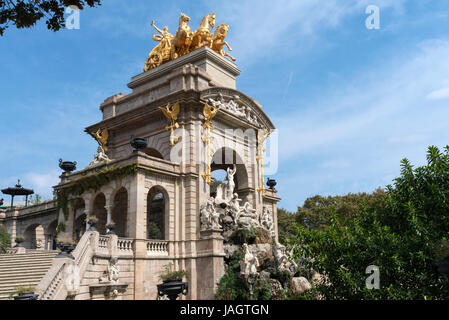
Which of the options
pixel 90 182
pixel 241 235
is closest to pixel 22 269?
pixel 90 182

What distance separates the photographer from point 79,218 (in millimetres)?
33156

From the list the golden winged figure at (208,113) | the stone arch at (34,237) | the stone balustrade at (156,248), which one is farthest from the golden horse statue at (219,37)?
the stone arch at (34,237)

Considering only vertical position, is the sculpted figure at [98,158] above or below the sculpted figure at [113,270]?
above

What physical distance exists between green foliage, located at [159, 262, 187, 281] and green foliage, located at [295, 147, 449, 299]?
36.5 ft

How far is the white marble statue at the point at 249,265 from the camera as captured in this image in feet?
83.2

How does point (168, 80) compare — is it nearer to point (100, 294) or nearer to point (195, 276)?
point (195, 276)

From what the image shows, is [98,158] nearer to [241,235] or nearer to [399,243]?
[241,235]

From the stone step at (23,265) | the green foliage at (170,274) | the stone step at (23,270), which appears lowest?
the green foliage at (170,274)

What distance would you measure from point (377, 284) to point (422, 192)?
154 inches

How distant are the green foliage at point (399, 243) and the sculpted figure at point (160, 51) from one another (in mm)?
23719

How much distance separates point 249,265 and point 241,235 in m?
2.94

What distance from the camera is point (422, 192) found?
1573 cm

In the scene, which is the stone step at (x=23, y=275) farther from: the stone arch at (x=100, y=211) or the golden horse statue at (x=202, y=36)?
the golden horse statue at (x=202, y=36)
